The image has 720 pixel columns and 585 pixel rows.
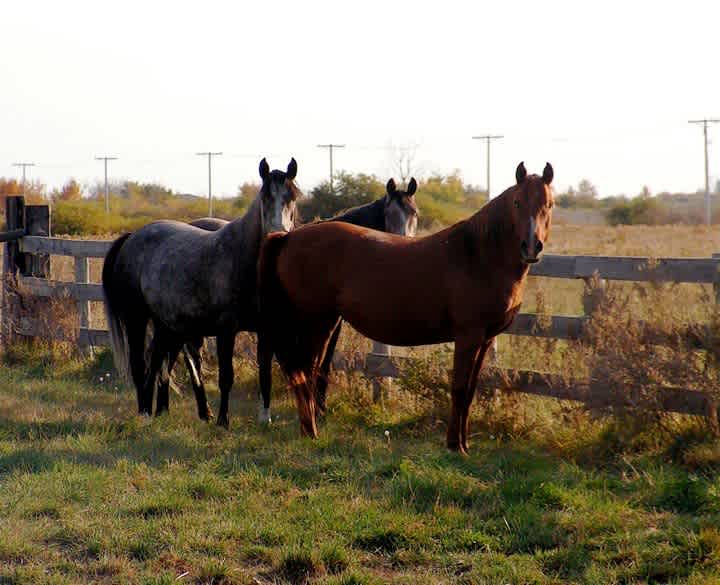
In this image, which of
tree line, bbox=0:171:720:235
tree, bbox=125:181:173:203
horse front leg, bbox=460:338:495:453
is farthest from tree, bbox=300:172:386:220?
horse front leg, bbox=460:338:495:453

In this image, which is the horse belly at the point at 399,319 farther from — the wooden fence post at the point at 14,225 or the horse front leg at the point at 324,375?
the wooden fence post at the point at 14,225

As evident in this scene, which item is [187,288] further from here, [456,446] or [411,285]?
[456,446]

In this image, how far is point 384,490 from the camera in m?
5.82

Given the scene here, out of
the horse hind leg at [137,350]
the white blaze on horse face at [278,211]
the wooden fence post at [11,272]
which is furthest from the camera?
the wooden fence post at [11,272]

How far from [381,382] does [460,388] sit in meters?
1.86

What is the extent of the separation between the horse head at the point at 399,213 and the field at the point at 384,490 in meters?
1.21

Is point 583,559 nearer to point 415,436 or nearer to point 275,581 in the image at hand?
point 275,581

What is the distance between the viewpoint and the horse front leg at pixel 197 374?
8.33 m

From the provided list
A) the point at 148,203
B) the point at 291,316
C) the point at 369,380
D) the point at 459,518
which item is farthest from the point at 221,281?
the point at 148,203

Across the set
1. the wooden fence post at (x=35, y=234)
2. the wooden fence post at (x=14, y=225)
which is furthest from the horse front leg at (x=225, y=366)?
the wooden fence post at (x=14, y=225)

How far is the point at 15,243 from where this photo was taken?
1163 cm

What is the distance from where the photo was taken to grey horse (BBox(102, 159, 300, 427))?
307 inches

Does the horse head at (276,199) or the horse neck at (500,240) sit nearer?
the horse neck at (500,240)

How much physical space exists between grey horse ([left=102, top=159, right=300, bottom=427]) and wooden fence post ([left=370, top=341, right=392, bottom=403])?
1141mm
